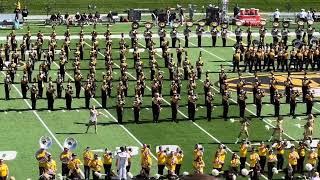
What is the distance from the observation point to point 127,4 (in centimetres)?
6462

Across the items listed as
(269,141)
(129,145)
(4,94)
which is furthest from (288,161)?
(4,94)

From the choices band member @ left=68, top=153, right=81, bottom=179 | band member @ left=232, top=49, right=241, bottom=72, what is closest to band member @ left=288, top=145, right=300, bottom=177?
band member @ left=68, top=153, right=81, bottom=179

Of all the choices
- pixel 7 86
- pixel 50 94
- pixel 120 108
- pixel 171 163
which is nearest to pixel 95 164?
A: pixel 171 163

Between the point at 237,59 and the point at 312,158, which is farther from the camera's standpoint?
the point at 237,59

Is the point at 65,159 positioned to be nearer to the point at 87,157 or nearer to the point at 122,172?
the point at 87,157

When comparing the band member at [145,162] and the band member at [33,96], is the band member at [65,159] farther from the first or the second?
the band member at [33,96]

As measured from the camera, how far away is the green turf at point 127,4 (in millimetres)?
61812

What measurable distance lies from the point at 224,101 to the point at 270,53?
947 cm

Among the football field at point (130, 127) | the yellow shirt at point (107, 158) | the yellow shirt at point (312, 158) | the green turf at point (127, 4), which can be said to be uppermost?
the yellow shirt at point (107, 158)

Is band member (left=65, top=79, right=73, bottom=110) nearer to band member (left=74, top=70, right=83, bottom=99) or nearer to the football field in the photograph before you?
the football field

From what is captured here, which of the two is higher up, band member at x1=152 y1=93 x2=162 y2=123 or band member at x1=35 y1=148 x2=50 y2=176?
band member at x1=35 y1=148 x2=50 y2=176

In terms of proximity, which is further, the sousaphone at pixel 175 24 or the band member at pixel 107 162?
the sousaphone at pixel 175 24

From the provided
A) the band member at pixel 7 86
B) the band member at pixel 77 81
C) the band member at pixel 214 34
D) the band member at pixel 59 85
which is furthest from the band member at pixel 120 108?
the band member at pixel 214 34

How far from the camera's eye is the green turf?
61.8 m
